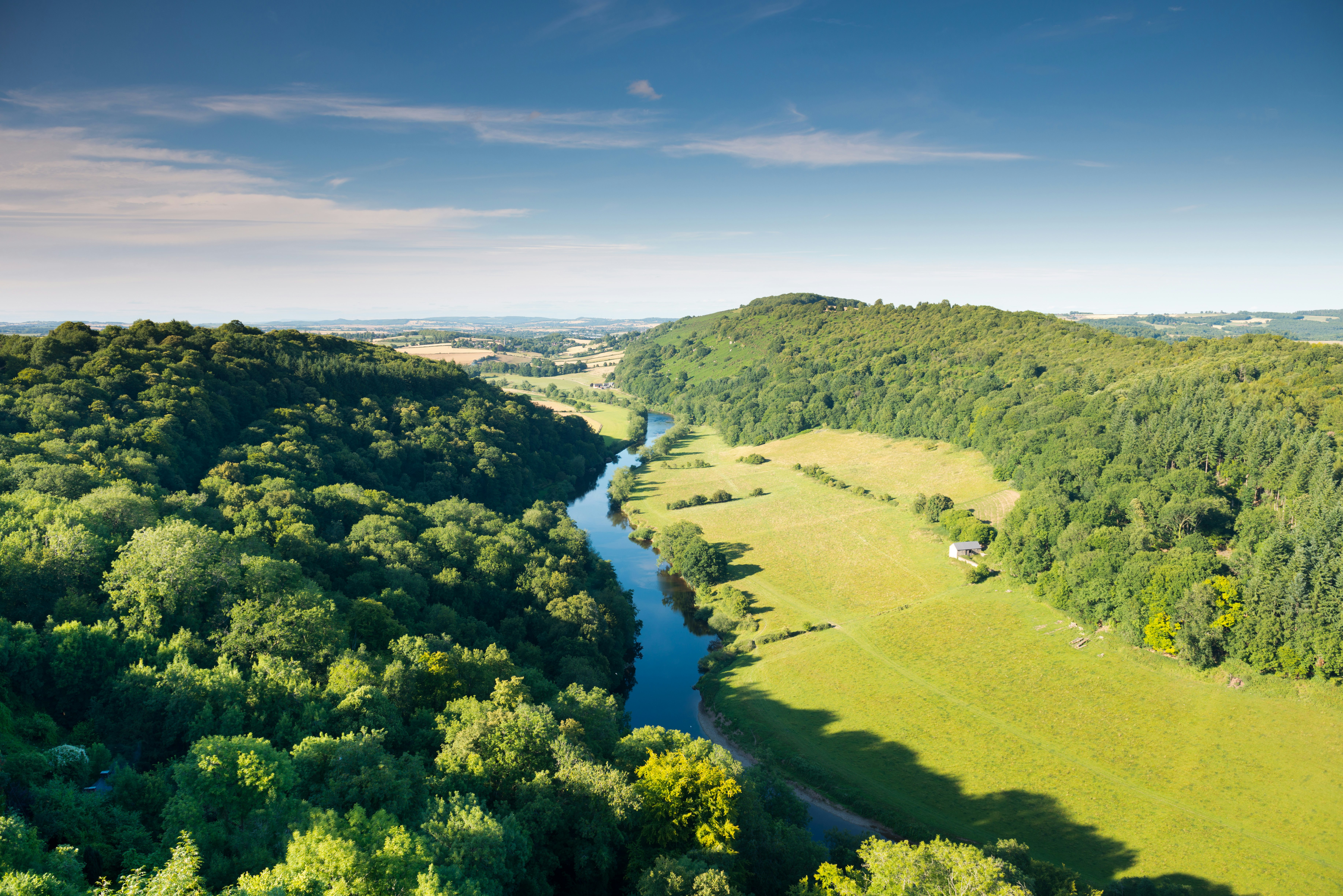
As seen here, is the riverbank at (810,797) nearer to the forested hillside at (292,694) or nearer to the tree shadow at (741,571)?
the forested hillside at (292,694)

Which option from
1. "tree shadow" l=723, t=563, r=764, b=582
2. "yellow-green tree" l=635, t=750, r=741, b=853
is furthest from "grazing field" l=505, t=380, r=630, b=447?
"yellow-green tree" l=635, t=750, r=741, b=853

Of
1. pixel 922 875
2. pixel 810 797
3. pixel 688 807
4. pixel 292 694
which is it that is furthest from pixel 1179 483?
pixel 292 694

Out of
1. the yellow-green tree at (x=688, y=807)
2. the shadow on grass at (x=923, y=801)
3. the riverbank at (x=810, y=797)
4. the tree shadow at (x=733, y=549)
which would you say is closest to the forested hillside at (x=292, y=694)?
the yellow-green tree at (x=688, y=807)

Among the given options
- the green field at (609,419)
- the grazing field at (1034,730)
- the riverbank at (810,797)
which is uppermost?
the green field at (609,419)

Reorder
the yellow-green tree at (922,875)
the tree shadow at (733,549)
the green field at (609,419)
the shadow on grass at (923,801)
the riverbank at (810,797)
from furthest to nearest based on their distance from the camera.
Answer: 1. the green field at (609,419)
2. the tree shadow at (733,549)
3. the riverbank at (810,797)
4. the shadow on grass at (923,801)
5. the yellow-green tree at (922,875)

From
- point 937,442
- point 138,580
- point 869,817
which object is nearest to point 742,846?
point 869,817

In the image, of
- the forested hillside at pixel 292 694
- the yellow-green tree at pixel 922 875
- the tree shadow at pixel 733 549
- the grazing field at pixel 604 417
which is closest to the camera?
the forested hillside at pixel 292 694
